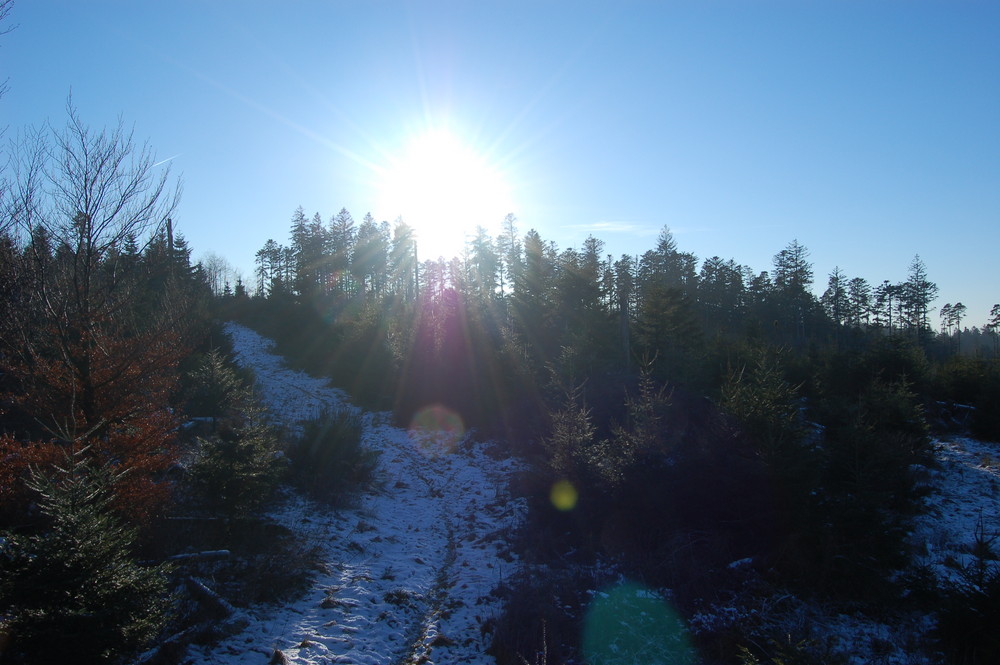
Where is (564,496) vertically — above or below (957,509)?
above

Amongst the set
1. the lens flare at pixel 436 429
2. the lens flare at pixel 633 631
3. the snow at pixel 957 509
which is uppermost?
the lens flare at pixel 436 429

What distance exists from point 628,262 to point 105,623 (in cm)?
5497

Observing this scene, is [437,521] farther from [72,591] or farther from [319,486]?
[72,591]

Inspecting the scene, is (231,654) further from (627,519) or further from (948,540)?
(948,540)

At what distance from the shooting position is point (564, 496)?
12062 millimetres

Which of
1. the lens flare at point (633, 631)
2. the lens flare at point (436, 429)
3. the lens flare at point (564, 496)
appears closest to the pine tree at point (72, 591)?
the lens flare at point (633, 631)

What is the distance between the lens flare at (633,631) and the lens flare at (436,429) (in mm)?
10920

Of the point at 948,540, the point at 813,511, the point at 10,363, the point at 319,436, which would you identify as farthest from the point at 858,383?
the point at 10,363

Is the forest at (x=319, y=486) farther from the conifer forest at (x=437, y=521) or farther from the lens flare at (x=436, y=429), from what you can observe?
the lens flare at (x=436, y=429)

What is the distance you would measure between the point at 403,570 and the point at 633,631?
4302 millimetres

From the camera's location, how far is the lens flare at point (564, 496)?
38.9ft

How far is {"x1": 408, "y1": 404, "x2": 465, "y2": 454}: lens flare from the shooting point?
62.6 ft

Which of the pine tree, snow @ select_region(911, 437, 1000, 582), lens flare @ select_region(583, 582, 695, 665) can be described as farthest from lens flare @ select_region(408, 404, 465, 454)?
snow @ select_region(911, 437, 1000, 582)

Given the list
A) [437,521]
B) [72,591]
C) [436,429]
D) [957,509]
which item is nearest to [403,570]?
[437,521]
